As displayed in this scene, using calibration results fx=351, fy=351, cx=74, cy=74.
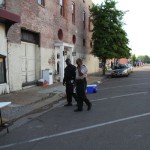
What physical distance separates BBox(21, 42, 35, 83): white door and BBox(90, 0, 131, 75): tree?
54.8ft

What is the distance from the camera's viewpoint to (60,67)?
87.9 ft

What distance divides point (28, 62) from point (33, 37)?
1869 millimetres

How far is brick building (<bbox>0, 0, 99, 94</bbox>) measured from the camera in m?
17.4

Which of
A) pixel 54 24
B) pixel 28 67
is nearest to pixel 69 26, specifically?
pixel 54 24

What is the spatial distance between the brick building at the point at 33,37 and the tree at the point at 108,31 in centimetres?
382

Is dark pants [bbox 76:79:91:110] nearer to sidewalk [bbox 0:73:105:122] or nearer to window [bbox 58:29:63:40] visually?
sidewalk [bbox 0:73:105:122]

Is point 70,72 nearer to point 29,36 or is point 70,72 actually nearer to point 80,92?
point 80,92

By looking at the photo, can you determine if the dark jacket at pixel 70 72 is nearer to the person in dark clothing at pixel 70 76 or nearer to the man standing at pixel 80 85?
the person in dark clothing at pixel 70 76

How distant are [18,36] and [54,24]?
8258 millimetres

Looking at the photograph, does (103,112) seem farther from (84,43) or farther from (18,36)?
(84,43)

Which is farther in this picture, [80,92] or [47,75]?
[47,75]

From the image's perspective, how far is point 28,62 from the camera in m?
21.9

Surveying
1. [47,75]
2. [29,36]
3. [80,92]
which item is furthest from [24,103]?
[47,75]

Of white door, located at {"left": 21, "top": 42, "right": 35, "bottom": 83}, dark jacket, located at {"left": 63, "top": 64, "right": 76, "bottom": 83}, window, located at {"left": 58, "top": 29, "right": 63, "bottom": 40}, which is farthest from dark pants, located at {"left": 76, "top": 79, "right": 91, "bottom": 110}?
window, located at {"left": 58, "top": 29, "right": 63, "bottom": 40}
